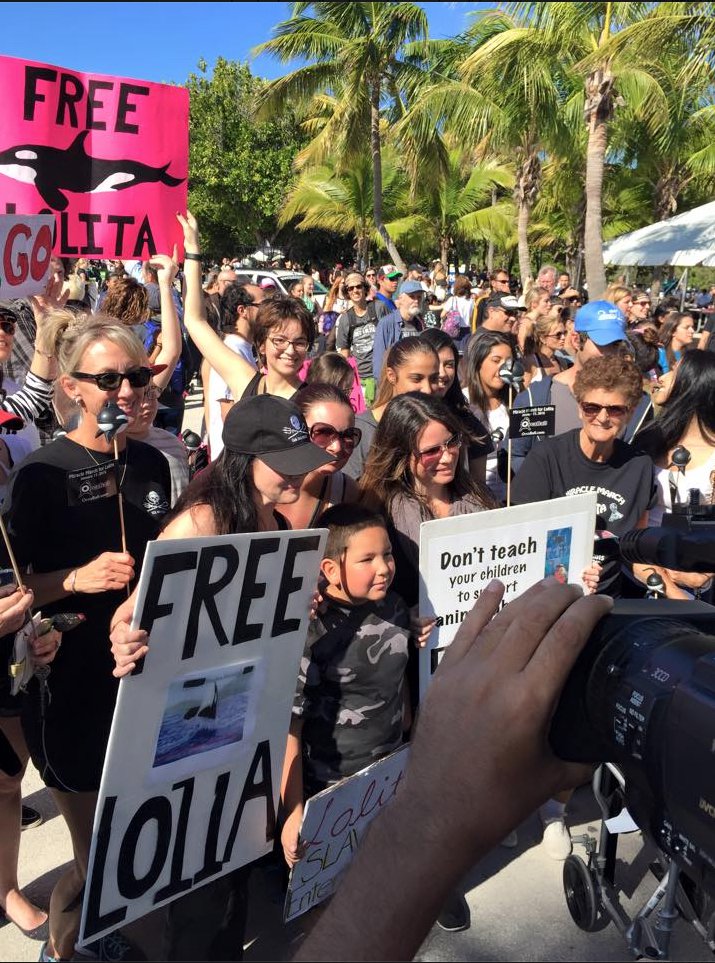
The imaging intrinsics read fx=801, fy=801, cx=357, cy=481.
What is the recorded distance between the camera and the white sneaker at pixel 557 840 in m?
3.16

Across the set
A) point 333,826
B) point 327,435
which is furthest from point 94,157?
point 333,826

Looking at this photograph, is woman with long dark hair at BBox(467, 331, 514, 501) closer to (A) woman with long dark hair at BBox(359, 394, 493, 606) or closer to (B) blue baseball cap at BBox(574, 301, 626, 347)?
(B) blue baseball cap at BBox(574, 301, 626, 347)

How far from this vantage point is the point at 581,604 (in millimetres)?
897

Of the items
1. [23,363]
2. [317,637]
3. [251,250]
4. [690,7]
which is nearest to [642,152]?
[690,7]

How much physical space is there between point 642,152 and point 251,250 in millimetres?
20483

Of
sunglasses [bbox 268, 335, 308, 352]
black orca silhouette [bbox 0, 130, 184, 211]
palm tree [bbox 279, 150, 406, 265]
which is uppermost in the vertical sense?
palm tree [bbox 279, 150, 406, 265]

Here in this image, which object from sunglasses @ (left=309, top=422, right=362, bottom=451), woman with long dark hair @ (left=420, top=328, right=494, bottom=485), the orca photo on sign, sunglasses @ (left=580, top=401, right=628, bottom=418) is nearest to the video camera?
the orca photo on sign

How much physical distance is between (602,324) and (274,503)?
3.44 meters

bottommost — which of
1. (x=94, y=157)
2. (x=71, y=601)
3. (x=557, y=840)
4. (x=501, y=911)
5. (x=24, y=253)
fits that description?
(x=501, y=911)

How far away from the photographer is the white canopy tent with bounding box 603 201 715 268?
15.8m

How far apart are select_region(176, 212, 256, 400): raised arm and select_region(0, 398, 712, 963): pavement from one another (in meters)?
2.21

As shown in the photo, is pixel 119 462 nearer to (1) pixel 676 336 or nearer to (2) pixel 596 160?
(1) pixel 676 336

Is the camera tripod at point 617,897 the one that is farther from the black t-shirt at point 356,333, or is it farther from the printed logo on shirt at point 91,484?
the black t-shirt at point 356,333

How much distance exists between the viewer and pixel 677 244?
54.1 feet
